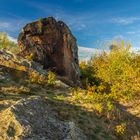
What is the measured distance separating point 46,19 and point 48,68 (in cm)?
985

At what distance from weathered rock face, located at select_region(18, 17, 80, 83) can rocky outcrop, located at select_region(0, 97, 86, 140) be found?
27.1 meters

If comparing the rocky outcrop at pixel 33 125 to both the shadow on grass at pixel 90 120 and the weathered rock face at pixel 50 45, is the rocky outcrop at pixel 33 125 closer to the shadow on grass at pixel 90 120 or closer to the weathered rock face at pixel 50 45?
the shadow on grass at pixel 90 120

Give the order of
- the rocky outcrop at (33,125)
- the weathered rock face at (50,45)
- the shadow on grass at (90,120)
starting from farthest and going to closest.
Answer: the weathered rock face at (50,45)
the shadow on grass at (90,120)
the rocky outcrop at (33,125)

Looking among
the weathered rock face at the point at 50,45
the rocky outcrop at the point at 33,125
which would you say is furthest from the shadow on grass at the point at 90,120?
the weathered rock face at the point at 50,45

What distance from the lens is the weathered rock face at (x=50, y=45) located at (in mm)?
48406

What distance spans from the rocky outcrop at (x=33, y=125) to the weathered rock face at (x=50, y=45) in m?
27.1

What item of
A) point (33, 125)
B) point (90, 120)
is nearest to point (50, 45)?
point (90, 120)

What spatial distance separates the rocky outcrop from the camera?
1636 centimetres

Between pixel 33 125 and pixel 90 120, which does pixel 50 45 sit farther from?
pixel 33 125

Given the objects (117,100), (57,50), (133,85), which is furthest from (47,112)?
(57,50)

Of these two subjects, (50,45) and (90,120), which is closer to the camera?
(90,120)

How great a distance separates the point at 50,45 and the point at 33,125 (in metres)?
33.2

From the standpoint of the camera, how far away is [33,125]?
57.9 feet

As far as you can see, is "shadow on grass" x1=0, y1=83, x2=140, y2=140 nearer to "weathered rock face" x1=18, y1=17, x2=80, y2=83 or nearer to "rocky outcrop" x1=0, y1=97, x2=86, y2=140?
"rocky outcrop" x1=0, y1=97, x2=86, y2=140
